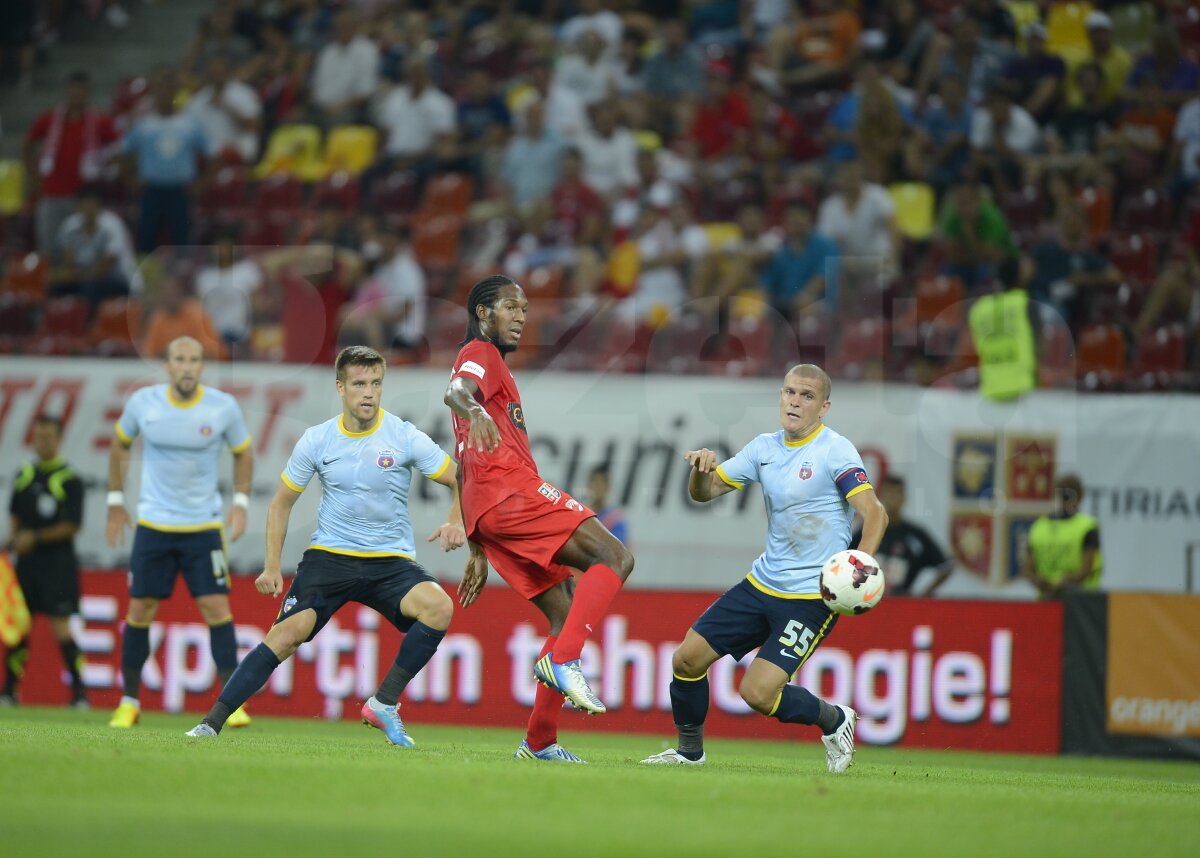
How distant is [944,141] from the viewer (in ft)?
64.4

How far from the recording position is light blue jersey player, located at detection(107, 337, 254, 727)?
38.9 ft

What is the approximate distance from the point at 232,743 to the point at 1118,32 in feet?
54.9

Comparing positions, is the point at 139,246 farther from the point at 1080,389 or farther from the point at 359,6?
the point at 1080,389

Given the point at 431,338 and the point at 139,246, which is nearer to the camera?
the point at 431,338

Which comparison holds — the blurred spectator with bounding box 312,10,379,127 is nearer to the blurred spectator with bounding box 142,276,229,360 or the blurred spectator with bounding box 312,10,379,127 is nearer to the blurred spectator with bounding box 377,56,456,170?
the blurred spectator with bounding box 377,56,456,170

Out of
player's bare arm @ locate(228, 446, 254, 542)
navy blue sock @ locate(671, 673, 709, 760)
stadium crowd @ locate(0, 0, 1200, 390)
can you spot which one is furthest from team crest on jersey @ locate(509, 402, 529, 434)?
stadium crowd @ locate(0, 0, 1200, 390)

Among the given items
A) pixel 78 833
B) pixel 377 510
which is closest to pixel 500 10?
pixel 377 510

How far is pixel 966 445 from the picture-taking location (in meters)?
16.0

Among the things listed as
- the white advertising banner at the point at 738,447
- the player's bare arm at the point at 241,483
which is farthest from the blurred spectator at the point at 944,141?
the player's bare arm at the point at 241,483

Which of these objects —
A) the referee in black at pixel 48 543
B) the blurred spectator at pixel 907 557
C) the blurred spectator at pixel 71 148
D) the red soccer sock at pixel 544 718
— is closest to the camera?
the red soccer sock at pixel 544 718

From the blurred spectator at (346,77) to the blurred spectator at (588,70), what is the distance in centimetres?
261

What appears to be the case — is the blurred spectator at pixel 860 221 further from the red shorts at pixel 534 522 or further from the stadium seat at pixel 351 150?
the red shorts at pixel 534 522

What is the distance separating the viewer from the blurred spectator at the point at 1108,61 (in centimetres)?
2045

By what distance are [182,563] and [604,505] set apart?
5.10 m
